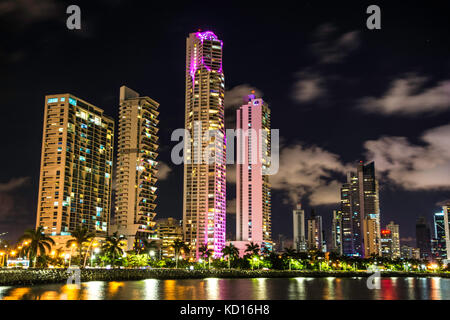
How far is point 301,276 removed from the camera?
150625mm

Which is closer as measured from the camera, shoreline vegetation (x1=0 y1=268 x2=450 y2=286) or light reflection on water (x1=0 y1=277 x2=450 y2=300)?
light reflection on water (x1=0 y1=277 x2=450 y2=300)

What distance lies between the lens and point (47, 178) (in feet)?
652

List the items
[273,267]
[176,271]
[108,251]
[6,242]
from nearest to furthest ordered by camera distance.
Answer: [176,271]
[108,251]
[6,242]
[273,267]

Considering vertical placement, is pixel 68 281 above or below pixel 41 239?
below

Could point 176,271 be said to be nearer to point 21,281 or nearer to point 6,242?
point 21,281

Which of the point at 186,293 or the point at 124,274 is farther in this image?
the point at 124,274

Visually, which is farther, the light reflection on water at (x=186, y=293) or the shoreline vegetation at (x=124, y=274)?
the shoreline vegetation at (x=124, y=274)

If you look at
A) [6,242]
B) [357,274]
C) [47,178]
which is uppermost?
[47,178]
